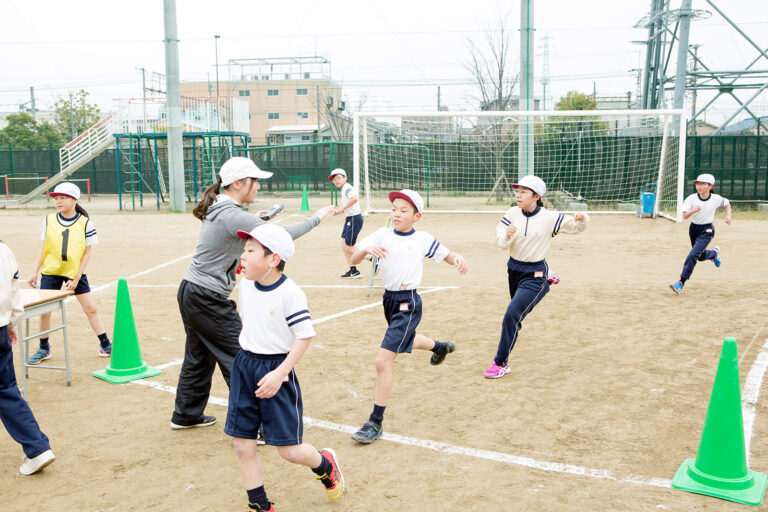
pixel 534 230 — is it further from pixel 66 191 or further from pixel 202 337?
pixel 66 191

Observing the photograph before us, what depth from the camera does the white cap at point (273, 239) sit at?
3354mm

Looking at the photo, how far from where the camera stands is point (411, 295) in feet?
15.7

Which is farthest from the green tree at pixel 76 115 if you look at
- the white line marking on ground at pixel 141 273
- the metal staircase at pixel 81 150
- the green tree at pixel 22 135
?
the white line marking on ground at pixel 141 273

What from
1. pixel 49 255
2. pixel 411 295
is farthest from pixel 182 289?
pixel 49 255

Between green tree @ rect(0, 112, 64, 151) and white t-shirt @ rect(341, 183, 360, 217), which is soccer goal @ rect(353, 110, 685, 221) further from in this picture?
green tree @ rect(0, 112, 64, 151)

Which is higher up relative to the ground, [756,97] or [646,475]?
[756,97]

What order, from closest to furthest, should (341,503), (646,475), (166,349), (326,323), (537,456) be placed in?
(341,503) < (646,475) < (537,456) < (166,349) < (326,323)

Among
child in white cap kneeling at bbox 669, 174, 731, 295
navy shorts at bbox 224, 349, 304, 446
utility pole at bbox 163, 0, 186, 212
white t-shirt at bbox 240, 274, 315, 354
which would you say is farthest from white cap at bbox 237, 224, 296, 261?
utility pole at bbox 163, 0, 186, 212

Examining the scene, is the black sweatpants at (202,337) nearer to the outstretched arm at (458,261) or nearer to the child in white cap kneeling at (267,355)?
the child in white cap kneeling at (267,355)

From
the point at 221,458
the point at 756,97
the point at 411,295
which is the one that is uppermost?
the point at 756,97

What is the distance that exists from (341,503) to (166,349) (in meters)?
3.83

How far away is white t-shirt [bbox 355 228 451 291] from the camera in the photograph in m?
4.73

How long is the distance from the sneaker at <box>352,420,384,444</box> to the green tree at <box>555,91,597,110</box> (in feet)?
141

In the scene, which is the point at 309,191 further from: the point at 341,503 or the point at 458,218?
the point at 341,503
